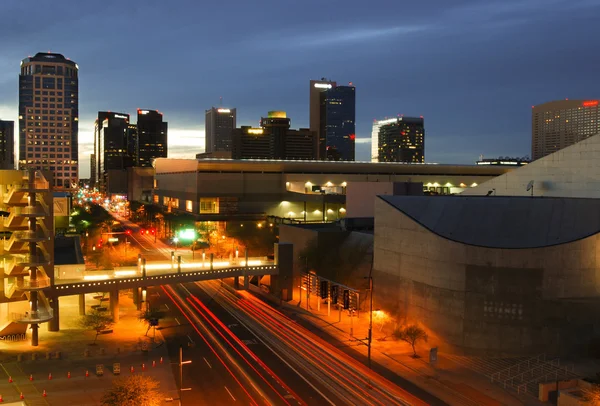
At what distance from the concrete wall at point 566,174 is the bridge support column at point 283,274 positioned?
26809 mm

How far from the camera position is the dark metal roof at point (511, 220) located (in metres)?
46.1

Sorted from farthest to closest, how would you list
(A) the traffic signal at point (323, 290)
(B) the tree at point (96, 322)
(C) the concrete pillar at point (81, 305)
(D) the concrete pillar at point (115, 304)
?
(A) the traffic signal at point (323, 290)
(C) the concrete pillar at point (81, 305)
(D) the concrete pillar at point (115, 304)
(B) the tree at point (96, 322)

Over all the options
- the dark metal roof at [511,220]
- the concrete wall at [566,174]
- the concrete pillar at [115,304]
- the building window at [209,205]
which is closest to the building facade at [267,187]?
the building window at [209,205]

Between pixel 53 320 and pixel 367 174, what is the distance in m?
98.1

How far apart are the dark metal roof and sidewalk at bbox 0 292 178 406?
2627cm

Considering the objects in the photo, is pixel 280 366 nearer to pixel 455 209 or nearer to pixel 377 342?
pixel 377 342

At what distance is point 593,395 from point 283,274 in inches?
1471

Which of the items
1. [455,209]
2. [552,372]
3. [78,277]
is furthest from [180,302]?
[552,372]

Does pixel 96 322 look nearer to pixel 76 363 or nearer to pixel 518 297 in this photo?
pixel 76 363

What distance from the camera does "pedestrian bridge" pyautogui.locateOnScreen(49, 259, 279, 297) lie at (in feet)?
173

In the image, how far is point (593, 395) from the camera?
33.9 m

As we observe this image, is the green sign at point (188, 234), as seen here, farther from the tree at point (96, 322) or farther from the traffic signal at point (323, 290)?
the tree at point (96, 322)

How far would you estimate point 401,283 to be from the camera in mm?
53188

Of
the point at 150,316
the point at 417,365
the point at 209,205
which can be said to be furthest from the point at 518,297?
the point at 209,205
